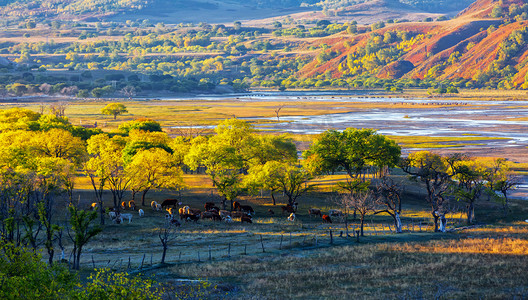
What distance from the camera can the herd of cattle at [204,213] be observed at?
61.1m

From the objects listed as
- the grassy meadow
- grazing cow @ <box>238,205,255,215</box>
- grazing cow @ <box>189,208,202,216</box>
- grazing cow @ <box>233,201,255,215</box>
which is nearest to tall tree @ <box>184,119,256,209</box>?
grazing cow @ <box>233,201,255,215</box>

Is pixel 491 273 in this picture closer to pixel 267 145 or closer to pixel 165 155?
pixel 165 155

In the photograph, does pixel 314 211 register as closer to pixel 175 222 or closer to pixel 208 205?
pixel 208 205

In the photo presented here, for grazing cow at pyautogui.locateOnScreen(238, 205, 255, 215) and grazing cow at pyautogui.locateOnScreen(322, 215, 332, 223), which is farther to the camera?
grazing cow at pyautogui.locateOnScreen(238, 205, 255, 215)

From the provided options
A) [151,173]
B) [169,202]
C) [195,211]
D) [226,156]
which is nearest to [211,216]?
[195,211]

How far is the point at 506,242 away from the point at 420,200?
3277 cm

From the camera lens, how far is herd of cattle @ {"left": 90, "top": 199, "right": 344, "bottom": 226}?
6106 cm

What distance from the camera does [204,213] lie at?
209 ft

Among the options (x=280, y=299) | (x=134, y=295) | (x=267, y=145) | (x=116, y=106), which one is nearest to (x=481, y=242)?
(x=280, y=299)

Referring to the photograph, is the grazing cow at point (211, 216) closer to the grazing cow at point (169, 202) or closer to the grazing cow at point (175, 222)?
the grazing cow at point (175, 222)

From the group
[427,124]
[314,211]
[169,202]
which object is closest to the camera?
[169,202]

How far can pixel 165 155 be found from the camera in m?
74.1

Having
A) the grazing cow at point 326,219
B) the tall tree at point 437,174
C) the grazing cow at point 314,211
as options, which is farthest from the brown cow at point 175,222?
the tall tree at point 437,174

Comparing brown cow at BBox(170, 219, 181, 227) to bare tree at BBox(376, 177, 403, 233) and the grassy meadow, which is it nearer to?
the grassy meadow
